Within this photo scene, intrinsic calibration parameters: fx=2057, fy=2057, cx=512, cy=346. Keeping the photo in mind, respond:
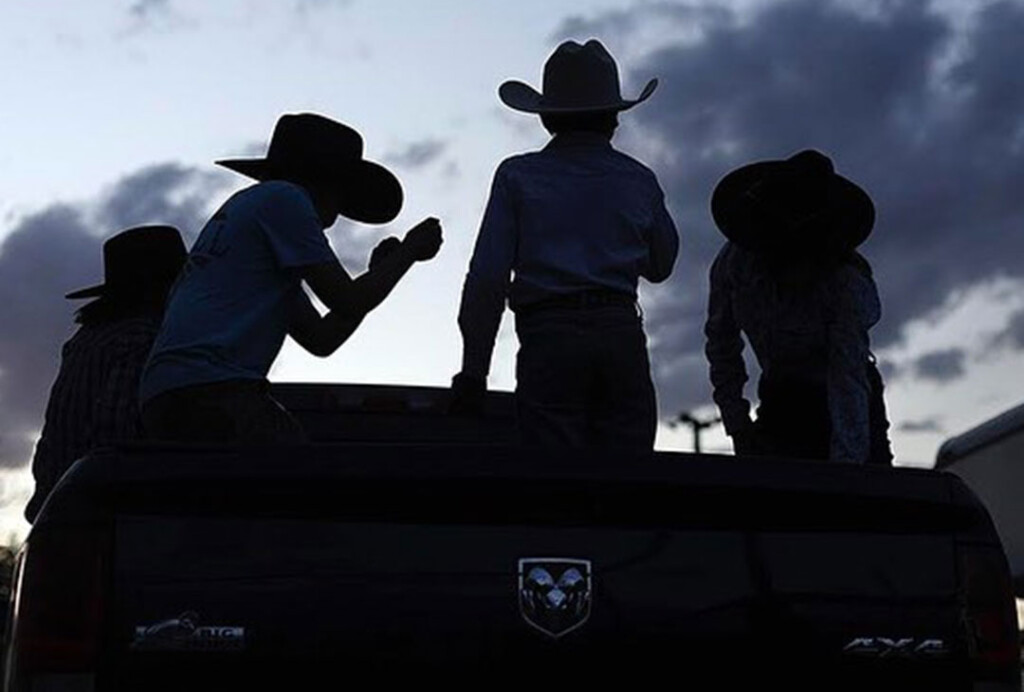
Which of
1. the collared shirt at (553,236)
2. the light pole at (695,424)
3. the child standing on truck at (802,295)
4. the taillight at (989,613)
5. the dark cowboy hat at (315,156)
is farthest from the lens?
the light pole at (695,424)

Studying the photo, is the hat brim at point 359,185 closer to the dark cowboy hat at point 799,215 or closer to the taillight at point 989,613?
the dark cowboy hat at point 799,215

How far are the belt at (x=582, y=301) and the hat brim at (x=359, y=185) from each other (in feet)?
2.00

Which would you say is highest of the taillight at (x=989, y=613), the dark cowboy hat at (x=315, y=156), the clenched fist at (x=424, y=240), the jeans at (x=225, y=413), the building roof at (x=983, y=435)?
the building roof at (x=983, y=435)

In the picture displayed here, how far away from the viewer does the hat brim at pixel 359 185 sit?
602 cm

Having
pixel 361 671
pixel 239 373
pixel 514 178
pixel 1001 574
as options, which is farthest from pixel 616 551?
pixel 514 178

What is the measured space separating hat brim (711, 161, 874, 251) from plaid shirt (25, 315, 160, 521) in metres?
2.06

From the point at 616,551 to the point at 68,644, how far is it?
3.18 feet

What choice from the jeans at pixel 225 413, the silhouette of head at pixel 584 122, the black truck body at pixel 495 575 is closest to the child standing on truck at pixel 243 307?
the jeans at pixel 225 413

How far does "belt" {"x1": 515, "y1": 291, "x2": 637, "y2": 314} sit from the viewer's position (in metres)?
5.97

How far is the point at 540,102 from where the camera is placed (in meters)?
6.43

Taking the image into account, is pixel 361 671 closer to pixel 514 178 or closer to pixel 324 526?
pixel 324 526

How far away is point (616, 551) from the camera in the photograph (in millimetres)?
3680

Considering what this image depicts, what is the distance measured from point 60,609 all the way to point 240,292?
2.15 metres

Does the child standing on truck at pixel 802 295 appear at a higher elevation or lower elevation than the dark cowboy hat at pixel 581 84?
lower
